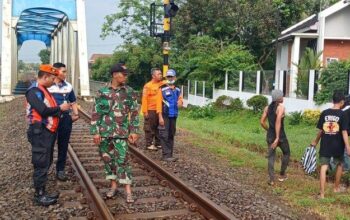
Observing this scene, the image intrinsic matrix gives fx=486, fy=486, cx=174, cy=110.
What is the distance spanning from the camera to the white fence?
18.0 metres

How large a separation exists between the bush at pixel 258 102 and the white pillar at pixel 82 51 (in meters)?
10.1

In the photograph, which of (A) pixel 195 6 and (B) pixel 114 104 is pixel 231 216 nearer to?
(B) pixel 114 104

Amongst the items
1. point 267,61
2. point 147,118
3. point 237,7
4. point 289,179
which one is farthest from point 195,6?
point 289,179

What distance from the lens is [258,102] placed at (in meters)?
21.0

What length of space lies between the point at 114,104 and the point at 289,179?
3.89m

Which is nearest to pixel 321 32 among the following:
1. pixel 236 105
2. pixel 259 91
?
pixel 259 91

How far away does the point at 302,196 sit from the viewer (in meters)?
7.44

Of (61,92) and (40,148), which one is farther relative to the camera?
(61,92)

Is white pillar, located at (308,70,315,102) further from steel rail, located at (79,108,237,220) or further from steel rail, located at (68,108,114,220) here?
steel rail, located at (68,108,114,220)

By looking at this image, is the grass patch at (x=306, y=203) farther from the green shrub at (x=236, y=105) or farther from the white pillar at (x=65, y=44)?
the white pillar at (x=65, y=44)

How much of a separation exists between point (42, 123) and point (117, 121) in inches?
36.6

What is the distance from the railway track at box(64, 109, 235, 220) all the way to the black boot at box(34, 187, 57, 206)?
0.42 meters

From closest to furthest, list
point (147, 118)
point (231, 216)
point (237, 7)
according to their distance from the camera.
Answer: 1. point (231, 216)
2. point (147, 118)
3. point (237, 7)

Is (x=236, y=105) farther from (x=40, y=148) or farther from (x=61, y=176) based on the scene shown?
(x=40, y=148)
